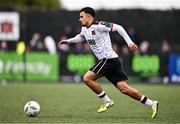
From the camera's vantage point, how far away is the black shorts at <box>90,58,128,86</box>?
13914mm

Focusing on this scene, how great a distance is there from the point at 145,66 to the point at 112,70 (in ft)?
49.1

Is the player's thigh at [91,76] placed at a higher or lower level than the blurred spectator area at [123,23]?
higher

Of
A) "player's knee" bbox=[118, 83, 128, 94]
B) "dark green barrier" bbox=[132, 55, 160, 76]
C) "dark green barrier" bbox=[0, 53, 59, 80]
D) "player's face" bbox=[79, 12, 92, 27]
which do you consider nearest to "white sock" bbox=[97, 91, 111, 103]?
"player's knee" bbox=[118, 83, 128, 94]

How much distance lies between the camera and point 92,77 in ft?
46.1

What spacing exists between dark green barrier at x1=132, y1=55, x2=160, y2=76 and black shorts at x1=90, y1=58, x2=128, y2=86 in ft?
48.7

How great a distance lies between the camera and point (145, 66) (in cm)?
2880

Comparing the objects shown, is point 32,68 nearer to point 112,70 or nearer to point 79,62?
point 79,62

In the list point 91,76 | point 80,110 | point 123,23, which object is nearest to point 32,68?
point 123,23

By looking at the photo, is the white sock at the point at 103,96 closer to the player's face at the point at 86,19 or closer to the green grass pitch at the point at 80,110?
the green grass pitch at the point at 80,110

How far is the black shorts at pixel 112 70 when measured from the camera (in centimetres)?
1391

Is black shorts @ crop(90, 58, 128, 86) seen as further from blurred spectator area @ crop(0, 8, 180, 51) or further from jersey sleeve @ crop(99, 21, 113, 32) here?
blurred spectator area @ crop(0, 8, 180, 51)

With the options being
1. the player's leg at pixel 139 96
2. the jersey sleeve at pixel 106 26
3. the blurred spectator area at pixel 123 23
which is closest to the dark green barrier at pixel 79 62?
the blurred spectator area at pixel 123 23

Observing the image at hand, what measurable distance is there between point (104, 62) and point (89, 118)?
1347mm

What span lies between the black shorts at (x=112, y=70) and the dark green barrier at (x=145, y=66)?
14.8m
